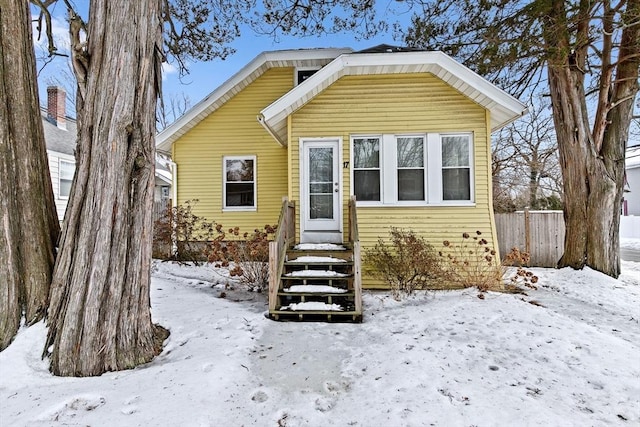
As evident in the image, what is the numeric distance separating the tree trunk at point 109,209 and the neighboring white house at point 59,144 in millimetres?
8999

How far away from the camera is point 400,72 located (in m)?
6.88

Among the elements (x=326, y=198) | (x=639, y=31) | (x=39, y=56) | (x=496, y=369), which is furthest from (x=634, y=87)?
(x=39, y=56)

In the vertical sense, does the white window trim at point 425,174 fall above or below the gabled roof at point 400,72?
below

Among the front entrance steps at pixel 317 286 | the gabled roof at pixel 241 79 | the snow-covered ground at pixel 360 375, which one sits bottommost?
the snow-covered ground at pixel 360 375

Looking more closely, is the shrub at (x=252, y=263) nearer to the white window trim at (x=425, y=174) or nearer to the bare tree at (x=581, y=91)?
the white window trim at (x=425, y=174)

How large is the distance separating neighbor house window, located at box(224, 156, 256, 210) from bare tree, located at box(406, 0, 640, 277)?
5917mm

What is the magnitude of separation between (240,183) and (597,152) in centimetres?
903

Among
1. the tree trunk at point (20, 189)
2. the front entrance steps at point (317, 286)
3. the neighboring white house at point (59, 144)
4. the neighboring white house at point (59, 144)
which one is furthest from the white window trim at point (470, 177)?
the neighboring white house at point (59, 144)

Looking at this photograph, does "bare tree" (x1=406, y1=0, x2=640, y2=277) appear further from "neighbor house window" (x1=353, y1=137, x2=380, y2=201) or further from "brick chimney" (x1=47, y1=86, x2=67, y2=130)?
"brick chimney" (x1=47, y1=86, x2=67, y2=130)

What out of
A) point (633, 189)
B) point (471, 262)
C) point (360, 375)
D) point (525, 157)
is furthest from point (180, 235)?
point (633, 189)

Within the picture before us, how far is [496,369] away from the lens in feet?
10.8

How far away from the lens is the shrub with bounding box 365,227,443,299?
6082 mm

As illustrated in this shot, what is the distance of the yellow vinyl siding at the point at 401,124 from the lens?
22.1 feet

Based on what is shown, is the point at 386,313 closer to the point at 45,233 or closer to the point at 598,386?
the point at 598,386
